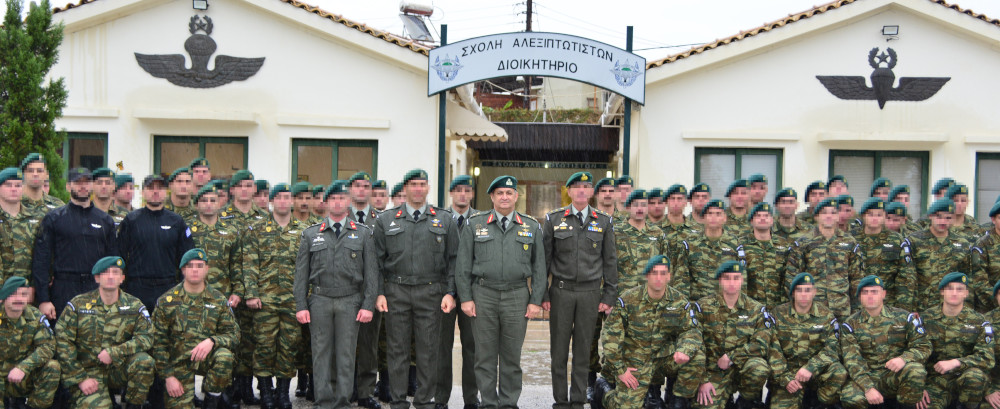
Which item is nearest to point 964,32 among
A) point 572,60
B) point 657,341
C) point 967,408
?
point 572,60

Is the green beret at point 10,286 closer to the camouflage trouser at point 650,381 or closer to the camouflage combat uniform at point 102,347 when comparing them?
the camouflage combat uniform at point 102,347

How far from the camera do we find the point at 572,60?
33.6 feet

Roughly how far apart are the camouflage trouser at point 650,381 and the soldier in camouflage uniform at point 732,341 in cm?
9

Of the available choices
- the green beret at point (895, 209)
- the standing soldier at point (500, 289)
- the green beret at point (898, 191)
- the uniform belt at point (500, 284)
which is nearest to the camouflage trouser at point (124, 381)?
the standing soldier at point (500, 289)

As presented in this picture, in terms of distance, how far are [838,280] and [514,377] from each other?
9.98 ft

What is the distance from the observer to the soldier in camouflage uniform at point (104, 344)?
6.09 metres

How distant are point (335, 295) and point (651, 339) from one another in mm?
2548

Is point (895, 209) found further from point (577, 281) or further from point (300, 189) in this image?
point (300, 189)

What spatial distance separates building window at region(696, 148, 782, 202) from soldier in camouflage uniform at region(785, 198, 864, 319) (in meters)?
4.11

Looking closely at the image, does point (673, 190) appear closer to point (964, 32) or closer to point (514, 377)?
point (514, 377)

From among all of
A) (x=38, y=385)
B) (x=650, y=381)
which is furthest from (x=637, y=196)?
(x=38, y=385)

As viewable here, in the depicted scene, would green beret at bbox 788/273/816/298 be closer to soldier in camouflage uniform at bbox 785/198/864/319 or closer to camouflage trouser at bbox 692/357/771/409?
soldier in camouflage uniform at bbox 785/198/864/319

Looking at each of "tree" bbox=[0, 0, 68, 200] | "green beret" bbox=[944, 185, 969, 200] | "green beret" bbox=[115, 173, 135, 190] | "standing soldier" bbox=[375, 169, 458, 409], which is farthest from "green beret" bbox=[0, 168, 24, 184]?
"green beret" bbox=[944, 185, 969, 200]

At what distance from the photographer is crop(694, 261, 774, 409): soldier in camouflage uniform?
6484 mm
